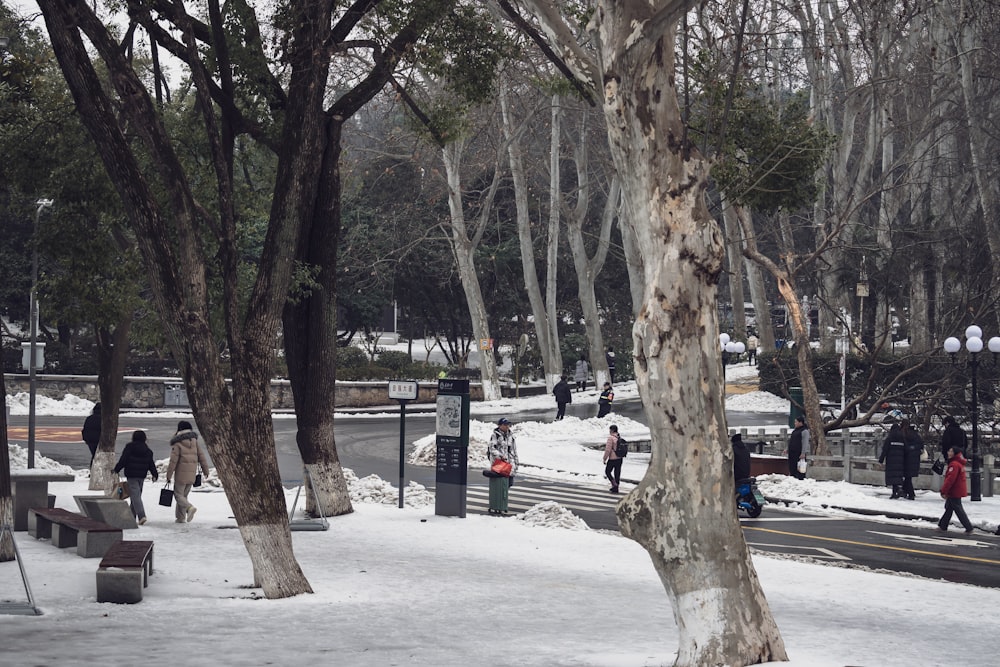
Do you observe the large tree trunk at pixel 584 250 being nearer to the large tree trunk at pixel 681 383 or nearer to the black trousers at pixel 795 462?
the black trousers at pixel 795 462

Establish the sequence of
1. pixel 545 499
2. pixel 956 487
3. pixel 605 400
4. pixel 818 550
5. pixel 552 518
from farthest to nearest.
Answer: pixel 605 400 → pixel 545 499 → pixel 956 487 → pixel 552 518 → pixel 818 550

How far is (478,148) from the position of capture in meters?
56.7

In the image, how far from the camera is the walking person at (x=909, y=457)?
2638cm

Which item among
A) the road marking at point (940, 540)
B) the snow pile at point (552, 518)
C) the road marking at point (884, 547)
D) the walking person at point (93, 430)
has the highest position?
the walking person at point (93, 430)

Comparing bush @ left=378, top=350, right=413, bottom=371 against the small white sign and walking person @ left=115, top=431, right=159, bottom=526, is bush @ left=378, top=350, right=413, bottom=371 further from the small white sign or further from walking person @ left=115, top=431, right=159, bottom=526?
walking person @ left=115, top=431, right=159, bottom=526

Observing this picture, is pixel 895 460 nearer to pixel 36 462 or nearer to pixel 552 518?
pixel 552 518

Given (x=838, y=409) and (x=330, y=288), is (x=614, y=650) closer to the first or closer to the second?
(x=330, y=288)

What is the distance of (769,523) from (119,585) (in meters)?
13.4

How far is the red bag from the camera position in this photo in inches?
865

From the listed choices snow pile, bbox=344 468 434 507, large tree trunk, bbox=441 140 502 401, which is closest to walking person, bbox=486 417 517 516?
snow pile, bbox=344 468 434 507

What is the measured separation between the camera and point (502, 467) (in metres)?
22.0

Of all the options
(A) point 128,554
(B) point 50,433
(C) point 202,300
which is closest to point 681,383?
(C) point 202,300

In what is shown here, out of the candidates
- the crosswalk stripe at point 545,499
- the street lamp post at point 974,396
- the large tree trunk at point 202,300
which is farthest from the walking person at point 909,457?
the large tree trunk at point 202,300

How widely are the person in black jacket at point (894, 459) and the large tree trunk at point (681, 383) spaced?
17528 mm
